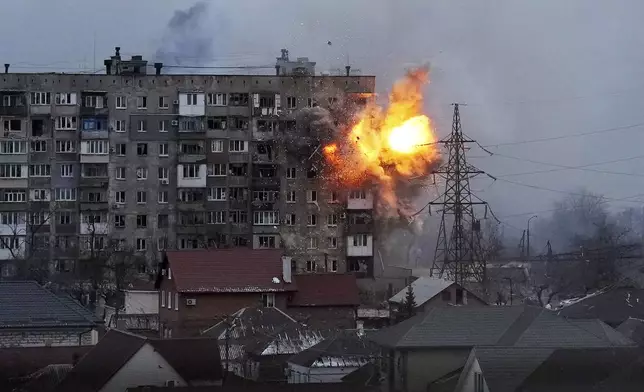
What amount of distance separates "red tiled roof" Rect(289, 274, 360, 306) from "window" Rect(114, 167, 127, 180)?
17768mm

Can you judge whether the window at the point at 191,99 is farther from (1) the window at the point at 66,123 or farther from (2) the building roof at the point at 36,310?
(2) the building roof at the point at 36,310

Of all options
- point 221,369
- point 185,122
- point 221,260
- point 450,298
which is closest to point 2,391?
point 221,369

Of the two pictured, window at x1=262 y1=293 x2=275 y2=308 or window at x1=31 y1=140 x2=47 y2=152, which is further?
window at x1=31 y1=140 x2=47 y2=152

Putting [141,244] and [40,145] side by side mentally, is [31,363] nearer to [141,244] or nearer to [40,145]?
[141,244]

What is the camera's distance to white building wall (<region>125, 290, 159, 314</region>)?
62.7 meters

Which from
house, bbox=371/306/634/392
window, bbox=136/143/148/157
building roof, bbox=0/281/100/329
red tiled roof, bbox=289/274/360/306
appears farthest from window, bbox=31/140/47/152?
house, bbox=371/306/634/392

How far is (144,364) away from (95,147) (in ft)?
126

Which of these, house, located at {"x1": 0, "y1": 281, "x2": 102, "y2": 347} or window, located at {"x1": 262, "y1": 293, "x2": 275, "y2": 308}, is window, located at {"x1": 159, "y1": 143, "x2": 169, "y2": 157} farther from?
house, located at {"x1": 0, "y1": 281, "x2": 102, "y2": 347}

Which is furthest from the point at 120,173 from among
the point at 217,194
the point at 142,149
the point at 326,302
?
the point at 326,302

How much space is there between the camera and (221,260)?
57.6 meters

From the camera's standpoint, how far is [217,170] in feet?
246

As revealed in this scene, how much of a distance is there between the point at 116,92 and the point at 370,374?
118ft

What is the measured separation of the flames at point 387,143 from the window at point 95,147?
476 inches

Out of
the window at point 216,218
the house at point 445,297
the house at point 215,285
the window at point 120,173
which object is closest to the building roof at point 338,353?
the house at point 215,285
